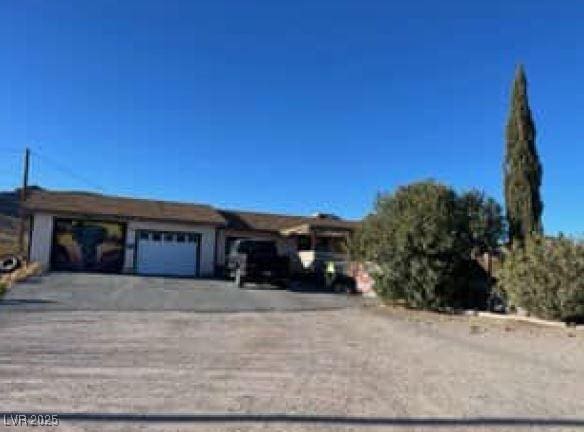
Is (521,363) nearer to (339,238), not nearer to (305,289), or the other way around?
(305,289)

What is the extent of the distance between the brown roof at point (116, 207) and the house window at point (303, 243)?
496 cm

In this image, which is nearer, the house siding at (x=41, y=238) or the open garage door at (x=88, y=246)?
the house siding at (x=41, y=238)

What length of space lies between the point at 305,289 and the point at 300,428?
24777 mm

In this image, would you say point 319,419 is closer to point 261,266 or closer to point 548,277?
point 548,277

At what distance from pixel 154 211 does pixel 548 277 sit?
24531 mm

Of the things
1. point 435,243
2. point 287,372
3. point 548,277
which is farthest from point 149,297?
point 287,372

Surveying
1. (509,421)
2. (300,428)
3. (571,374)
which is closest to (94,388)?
(300,428)

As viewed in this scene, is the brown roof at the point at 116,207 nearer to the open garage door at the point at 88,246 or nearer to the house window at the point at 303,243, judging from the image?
the open garage door at the point at 88,246

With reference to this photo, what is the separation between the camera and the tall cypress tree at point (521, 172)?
76.3 feet

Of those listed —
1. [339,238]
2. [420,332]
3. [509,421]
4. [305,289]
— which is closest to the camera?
[509,421]

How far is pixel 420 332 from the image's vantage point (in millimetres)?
16500

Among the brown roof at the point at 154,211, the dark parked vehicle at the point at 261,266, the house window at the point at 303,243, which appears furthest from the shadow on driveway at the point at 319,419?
the house window at the point at 303,243

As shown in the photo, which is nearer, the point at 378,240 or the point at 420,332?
the point at 420,332

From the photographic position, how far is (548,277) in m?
18.8
